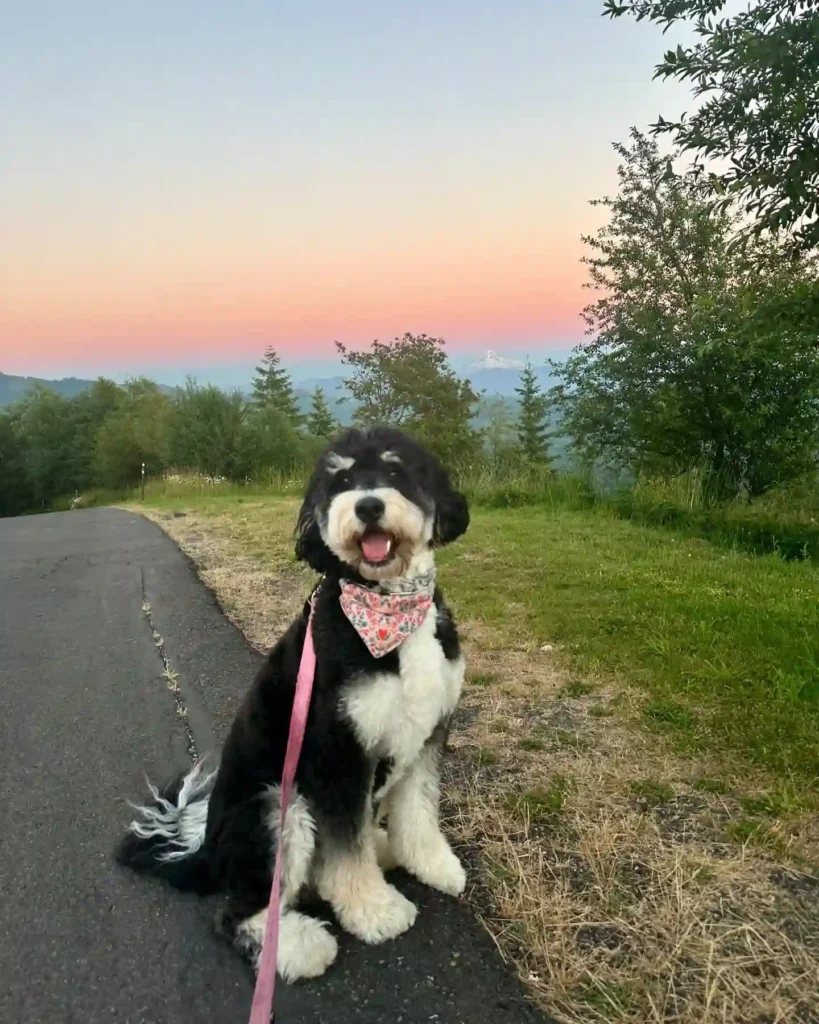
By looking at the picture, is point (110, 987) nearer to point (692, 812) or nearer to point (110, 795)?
point (110, 795)

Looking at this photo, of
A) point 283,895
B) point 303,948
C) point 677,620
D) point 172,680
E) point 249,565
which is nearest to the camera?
point 303,948

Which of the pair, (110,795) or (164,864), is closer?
(164,864)

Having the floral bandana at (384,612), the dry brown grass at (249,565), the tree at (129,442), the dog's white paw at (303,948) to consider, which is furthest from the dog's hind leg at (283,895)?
the tree at (129,442)

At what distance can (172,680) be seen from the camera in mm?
5379

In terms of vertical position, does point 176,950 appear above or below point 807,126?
below

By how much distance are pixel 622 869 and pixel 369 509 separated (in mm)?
1773

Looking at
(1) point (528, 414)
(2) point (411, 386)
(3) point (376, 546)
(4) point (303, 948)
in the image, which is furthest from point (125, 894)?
(1) point (528, 414)

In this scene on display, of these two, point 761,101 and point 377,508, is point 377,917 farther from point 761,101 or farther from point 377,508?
point 761,101

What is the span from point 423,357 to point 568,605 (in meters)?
42.6

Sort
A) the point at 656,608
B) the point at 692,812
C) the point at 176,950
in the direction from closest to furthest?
the point at 176,950 < the point at 692,812 < the point at 656,608

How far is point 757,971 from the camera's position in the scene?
2.40 metres

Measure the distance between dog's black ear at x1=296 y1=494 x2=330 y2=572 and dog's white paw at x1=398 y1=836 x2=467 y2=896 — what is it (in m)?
1.25

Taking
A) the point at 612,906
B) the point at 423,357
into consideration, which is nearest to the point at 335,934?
the point at 612,906

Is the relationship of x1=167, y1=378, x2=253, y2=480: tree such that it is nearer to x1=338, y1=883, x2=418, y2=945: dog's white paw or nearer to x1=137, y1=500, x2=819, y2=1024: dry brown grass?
Result: x1=137, y1=500, x2=819, y2=1024: dry brown grass
